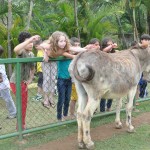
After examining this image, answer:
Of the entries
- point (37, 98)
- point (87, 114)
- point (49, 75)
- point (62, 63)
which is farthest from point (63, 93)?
point (87, 114)

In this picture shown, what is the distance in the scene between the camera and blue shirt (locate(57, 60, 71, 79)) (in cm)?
612

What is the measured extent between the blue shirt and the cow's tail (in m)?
0.98

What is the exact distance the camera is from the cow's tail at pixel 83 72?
16.6ft

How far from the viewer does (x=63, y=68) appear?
6.14 metres

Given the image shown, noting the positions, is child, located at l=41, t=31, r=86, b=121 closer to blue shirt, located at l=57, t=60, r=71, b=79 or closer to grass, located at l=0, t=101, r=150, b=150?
blue shirt, located at l=57, t=60, r=71, b=79

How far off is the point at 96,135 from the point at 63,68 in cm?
128

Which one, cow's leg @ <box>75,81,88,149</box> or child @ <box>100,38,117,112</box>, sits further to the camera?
child @ <box>100,38,117,112</box>

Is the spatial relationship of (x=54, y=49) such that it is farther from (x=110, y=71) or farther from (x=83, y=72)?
(x=110, y=71)

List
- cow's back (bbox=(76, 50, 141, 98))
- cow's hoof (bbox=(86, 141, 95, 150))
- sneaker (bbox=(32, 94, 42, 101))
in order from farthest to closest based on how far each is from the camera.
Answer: sneaker (bbox=(32, 94, 42, 101))
cow's hoof (bbox=(86, 141, 95, 150))
cow's back (bbox=(76, 50, 141, 98))

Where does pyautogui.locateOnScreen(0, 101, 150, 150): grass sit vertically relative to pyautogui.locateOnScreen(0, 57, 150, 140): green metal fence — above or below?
below

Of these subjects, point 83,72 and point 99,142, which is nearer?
point 83,72

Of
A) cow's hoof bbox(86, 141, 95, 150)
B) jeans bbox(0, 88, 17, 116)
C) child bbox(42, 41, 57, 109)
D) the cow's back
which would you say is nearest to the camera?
the cow's back

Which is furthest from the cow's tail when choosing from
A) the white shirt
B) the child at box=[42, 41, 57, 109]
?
the white shirt

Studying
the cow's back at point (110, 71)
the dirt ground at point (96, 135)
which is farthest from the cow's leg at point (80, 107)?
the cow's back at point (110, 71)
